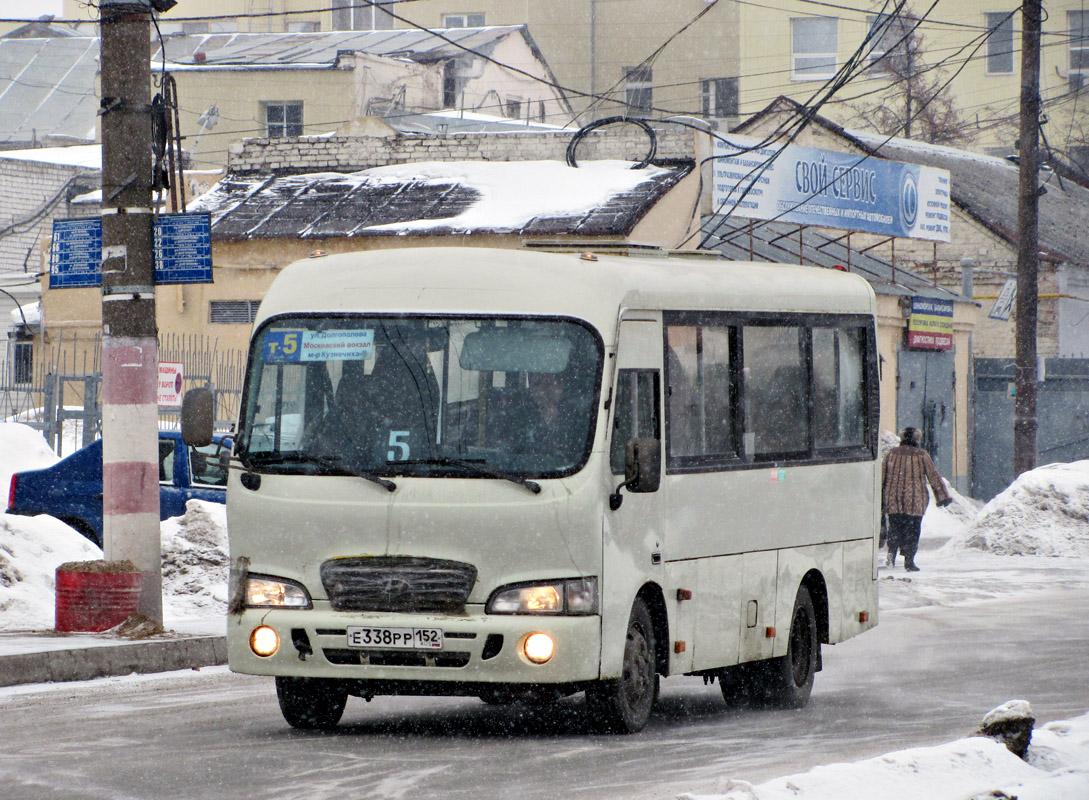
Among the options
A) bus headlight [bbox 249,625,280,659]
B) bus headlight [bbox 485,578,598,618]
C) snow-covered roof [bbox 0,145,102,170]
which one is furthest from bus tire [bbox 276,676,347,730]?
snow-covered roof [bbox 0,145,102,170]

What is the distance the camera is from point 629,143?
2969 cm

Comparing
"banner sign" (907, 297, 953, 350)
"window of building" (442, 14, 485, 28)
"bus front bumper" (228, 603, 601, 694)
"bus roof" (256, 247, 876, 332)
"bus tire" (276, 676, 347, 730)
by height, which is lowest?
"bus tire" (276, 676, 347, 730)

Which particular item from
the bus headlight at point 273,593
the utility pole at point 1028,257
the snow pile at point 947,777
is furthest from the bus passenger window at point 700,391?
the utility pole at point 1028,257

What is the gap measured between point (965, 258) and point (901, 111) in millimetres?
22653

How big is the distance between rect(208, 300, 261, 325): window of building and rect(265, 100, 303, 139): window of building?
26.9 meters

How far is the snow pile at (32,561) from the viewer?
1377 centimetres

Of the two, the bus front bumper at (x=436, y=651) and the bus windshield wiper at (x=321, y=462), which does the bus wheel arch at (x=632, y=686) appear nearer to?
the bus front bumper at (x=436, y=651)

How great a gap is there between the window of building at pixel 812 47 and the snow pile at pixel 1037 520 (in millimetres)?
42327

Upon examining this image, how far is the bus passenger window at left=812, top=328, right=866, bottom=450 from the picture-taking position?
10.8 metres

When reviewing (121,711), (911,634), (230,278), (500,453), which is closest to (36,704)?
(121,711)

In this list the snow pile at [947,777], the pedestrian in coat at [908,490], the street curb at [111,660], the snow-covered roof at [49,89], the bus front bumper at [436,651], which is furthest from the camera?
the snow-covered roof at [49,89]

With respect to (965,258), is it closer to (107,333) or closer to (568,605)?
(107,333)

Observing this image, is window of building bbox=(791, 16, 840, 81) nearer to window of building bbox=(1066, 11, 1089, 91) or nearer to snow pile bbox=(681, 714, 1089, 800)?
window of building bbox=(1066, 11, 1089, 91)

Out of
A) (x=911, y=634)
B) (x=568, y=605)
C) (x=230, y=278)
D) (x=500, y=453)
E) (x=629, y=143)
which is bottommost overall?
(x=911, y=634)
